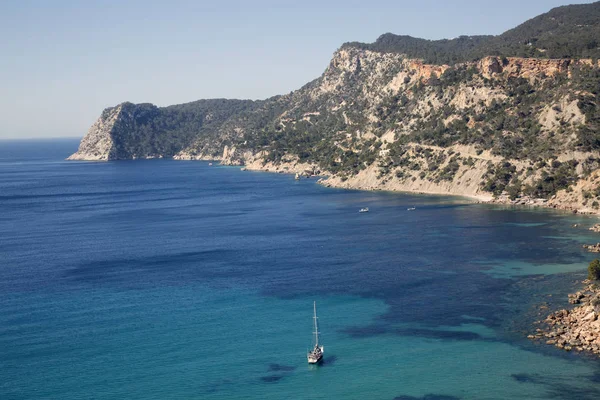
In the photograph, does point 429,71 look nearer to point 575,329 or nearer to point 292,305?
point 292,305

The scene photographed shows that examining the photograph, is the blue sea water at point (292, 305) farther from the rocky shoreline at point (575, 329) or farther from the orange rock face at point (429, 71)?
the orange rock face at point (429, 71)

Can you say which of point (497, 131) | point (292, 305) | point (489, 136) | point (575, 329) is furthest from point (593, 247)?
point (497, 131)

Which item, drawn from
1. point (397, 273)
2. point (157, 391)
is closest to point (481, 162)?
point (397, 273)

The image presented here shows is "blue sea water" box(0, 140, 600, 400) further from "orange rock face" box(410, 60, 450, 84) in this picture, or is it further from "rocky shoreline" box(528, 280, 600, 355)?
"orange rock face" box(410, 60, 450, 84)

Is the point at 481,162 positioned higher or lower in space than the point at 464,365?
higher

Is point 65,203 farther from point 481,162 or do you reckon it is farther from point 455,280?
point 455,280

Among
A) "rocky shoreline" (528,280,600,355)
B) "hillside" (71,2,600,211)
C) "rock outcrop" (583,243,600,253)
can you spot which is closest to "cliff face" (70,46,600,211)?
"hillside" (71,2,600,211)

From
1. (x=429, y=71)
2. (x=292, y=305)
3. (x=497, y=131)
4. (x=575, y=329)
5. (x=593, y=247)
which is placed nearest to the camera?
(x=575, y=329)
